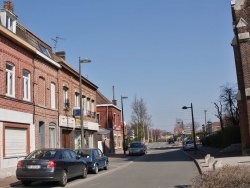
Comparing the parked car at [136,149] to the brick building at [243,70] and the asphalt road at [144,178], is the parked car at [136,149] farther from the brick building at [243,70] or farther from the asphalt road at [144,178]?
the asphalt road at [144,178]

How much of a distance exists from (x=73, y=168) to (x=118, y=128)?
149ft

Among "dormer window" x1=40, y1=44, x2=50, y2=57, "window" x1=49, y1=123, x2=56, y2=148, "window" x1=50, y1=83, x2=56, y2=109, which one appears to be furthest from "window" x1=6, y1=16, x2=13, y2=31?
"window" x1=49, y1=123, x2=56, y2=148

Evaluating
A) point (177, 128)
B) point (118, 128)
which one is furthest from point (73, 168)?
point (177, 128)

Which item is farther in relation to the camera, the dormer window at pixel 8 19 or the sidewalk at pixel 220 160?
the dormer window at pixel 8 19

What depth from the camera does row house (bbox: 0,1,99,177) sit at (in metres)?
21.2

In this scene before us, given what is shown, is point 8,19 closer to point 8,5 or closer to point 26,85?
point 8,5

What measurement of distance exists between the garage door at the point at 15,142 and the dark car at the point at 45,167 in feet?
15.9

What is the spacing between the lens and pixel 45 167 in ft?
52.2

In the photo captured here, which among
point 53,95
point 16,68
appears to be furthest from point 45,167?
point 53,95

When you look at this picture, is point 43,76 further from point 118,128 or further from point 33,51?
point 118,128

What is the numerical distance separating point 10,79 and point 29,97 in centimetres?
261

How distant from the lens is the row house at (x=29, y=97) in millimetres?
21219

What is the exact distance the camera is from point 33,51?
82.5 ft

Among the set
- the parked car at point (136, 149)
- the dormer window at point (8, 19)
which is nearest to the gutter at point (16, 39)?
the dormer window at point (8, 19)
